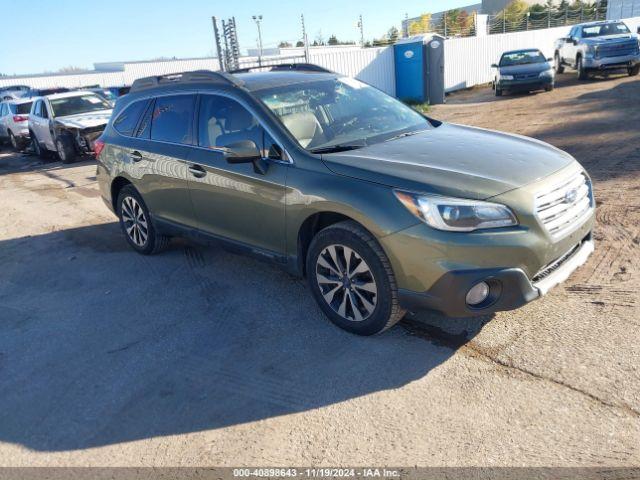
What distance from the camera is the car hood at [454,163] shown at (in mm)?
3441

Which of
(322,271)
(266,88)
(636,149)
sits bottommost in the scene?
(636,149)

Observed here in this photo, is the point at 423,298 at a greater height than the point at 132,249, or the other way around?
the point at 423,298

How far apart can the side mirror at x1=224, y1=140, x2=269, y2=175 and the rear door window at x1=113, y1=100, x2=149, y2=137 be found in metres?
2.06

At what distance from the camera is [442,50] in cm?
1894

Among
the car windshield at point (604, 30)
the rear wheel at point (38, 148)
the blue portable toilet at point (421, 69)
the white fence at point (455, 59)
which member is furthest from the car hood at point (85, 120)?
the car windshield at point (604, 30)

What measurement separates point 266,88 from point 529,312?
8.85 feet

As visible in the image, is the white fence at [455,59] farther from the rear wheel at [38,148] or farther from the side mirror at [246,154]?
the side mirror at [246,154]

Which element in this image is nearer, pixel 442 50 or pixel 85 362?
pixel 85 362

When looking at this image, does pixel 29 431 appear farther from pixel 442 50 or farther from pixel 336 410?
pixel 442 50

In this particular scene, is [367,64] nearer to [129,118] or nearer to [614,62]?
[614,62]

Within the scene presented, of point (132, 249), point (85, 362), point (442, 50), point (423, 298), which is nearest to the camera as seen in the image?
point (423, 298)

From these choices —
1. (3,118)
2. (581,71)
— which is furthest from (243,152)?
(581,71)

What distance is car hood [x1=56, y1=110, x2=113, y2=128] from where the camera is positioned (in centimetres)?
1351

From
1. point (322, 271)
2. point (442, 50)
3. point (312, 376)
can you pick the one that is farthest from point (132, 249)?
point (442, 50)
